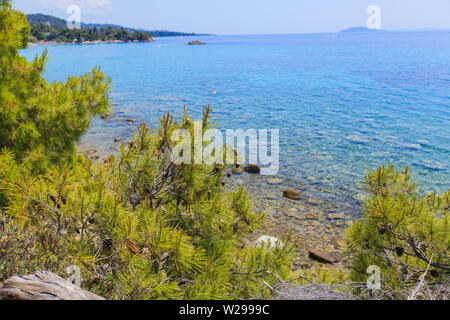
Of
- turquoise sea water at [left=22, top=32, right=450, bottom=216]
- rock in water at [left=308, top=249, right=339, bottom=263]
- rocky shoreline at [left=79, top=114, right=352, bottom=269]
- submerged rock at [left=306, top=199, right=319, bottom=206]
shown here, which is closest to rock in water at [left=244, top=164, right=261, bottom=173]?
rocky shoreline at [left=79, top=114, right=352, bottom=269]

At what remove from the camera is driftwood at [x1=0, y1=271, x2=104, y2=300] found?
1.95 meters

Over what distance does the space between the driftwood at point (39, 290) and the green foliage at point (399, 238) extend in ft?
9.11

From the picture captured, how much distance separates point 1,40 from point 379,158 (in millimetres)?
15071

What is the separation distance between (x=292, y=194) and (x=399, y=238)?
7.77 m

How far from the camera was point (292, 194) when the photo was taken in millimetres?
11039

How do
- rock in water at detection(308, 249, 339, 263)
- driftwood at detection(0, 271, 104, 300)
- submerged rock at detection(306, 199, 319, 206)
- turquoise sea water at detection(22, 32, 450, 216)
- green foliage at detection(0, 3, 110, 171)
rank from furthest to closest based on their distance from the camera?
turquoise sea water at detection(22, 32, 450, 216), submerged rock at detection(306, 199, 319, 206), rock in water at detection(308, 249, 339, 263), green foliage at detection(0, 3, 110, 171), driftwood at detection(0, 271, 104, 300)

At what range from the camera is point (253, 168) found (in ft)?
43.1

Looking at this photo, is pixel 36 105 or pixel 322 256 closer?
pixel 36 105

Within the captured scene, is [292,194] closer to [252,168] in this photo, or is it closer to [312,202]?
[312,202]

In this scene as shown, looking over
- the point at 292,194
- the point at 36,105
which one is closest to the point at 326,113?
the point at 292,194

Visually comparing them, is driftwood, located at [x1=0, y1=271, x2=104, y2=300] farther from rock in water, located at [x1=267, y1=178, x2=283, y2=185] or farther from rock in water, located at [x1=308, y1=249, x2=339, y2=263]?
rock in water, located at [x1=267, y1=178, x2=283, y2=185]

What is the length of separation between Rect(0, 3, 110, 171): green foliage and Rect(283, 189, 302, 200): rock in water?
6.94 metres

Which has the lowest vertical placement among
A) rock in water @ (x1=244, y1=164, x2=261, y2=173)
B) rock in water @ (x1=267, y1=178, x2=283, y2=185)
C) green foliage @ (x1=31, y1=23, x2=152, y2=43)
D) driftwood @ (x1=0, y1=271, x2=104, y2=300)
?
rock in water @ (x1=267, y1=178, x2=283, y2=185)

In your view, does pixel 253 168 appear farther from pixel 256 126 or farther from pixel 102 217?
pixel 102 217
